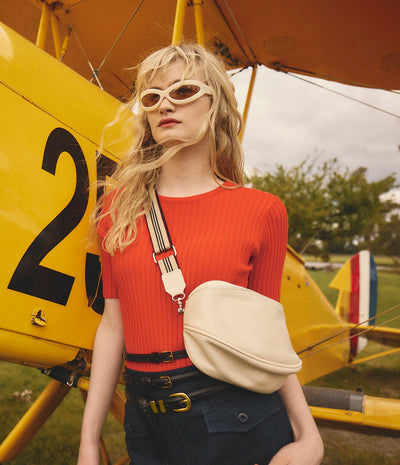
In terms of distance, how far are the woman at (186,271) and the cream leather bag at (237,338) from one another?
3.4 inches

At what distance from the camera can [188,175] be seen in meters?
1.21

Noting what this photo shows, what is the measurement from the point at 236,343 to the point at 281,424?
0.31m

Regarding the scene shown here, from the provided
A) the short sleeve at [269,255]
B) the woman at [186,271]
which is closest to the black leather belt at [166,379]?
the woman at [186,271]

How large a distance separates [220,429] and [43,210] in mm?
893

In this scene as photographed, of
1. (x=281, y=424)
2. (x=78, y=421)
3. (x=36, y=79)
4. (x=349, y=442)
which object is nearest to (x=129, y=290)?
(x=281, y=424)

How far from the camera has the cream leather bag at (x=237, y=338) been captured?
856 mm

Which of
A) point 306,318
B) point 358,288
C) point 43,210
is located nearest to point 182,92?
point 43,210

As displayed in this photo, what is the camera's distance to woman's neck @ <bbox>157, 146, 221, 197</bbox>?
3.94ft

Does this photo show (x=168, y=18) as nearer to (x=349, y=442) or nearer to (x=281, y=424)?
(x=281, y=424)

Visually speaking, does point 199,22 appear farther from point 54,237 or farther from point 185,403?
point 185,403

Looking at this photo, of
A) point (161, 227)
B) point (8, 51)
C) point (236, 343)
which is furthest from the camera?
point (8, 51)

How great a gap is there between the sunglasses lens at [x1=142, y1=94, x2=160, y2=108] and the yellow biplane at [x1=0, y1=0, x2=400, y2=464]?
0.87 feet

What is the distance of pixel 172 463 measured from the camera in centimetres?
97

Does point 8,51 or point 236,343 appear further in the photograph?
point 8,51
